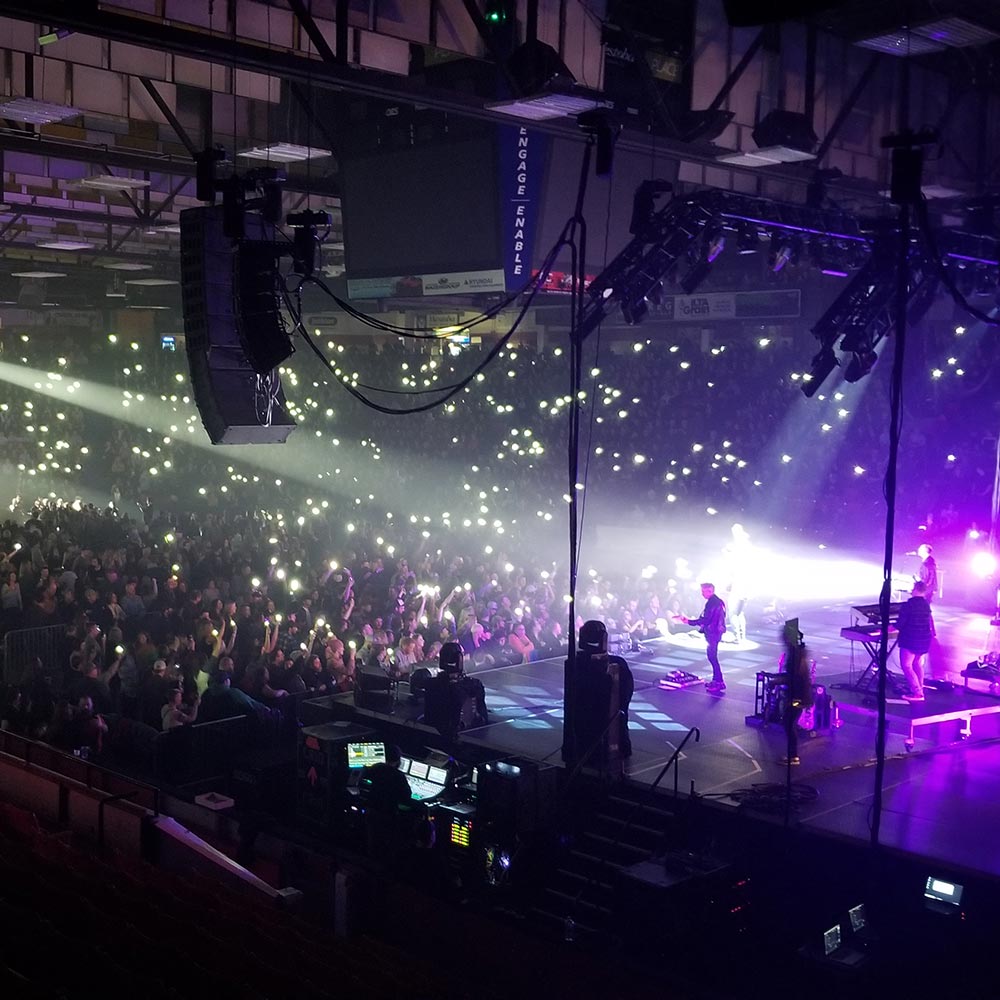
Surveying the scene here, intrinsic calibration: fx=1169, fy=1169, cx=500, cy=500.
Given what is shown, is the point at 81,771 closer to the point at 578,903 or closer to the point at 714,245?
the point at 578,903

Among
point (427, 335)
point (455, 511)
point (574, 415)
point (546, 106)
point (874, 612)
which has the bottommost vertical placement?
point (455, 511)

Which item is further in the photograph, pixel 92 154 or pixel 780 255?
pixel 780 255

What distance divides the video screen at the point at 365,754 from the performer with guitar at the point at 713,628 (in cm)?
Answer: 385

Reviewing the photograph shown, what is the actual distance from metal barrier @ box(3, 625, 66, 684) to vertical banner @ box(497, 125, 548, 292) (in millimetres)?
7246

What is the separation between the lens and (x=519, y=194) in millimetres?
9461

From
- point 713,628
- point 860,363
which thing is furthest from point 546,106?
point 713,628

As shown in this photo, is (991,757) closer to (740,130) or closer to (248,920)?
(740,130)

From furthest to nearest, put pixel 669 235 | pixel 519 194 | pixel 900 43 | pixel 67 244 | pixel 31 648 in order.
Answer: pixel 67 244
pixel 31 648
pixel 669 235
pixel 519 194
pixel 900 43

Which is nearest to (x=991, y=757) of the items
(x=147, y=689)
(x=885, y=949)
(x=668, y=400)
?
(x=885, y=949)

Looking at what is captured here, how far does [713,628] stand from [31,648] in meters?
7.86

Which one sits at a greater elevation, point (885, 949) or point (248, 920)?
point (248, 920)

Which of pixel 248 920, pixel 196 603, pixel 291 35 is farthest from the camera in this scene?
pixel 196 603

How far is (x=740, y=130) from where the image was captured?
367 inches

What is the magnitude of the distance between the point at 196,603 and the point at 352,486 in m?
10.5
